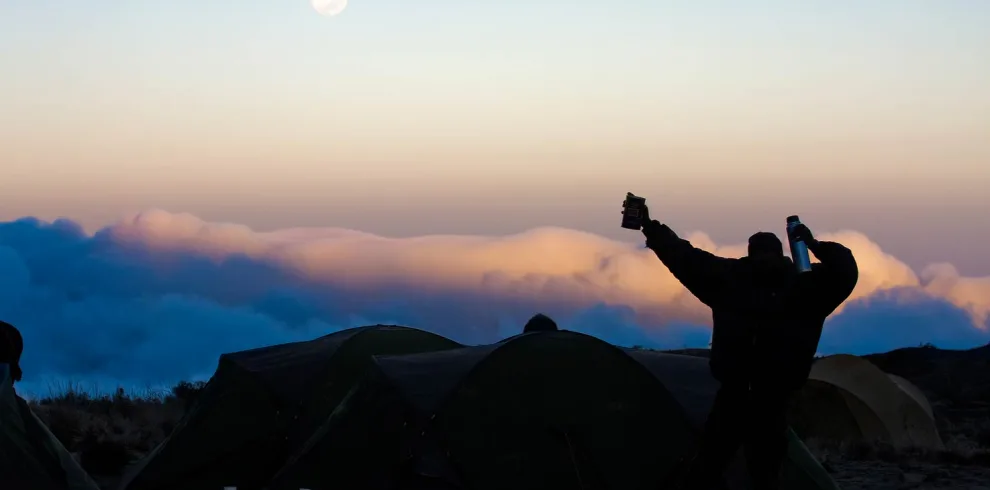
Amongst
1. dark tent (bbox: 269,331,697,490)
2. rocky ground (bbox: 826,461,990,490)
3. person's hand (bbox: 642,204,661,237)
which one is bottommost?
rocky ground (bbox: 826,461,990,490)

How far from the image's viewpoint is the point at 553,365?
9.89 metres

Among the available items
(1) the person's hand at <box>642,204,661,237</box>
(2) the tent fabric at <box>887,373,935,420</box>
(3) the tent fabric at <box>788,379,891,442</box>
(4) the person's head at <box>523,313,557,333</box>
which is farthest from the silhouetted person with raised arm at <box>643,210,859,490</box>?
(2) the tent fabric at <box>887,373,935,420</box>

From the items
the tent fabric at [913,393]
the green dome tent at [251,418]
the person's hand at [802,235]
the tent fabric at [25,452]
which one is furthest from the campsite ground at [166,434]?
the person's hand at [802,235]

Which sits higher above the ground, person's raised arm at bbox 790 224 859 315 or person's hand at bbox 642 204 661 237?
person's hand at bbox 642 204 661 237

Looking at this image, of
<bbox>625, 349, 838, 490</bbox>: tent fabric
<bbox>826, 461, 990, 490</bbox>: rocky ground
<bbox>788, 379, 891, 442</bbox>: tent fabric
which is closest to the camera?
<bbox>625, 349, 838, 490</bbox>: tent fabric

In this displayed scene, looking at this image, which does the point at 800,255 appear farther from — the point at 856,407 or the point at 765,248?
the point at 856,407

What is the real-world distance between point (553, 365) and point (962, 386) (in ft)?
98.2

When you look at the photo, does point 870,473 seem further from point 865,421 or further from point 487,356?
point 487,356

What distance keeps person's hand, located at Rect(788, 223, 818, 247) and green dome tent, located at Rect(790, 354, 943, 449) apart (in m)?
14.2

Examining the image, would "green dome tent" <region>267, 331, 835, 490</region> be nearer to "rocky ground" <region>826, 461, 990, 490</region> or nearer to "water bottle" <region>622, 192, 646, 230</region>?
"water bottle" <region>622, 192, 646, 230</region>

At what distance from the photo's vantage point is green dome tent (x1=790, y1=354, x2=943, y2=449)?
21.4 m

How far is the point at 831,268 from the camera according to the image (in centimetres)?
788

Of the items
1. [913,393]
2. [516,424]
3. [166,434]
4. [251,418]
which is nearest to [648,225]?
[516,424]

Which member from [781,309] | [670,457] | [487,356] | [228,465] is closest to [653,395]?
[670,457]
